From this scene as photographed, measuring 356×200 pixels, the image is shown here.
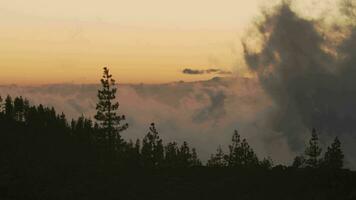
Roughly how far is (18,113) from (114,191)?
8811 cm

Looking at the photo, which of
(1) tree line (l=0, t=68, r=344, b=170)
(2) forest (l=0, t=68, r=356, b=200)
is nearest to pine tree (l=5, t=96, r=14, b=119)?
(1) tree line (l=0, t=68, r=344, b=170)

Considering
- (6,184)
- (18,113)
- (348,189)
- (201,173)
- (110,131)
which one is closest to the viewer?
(348,189)

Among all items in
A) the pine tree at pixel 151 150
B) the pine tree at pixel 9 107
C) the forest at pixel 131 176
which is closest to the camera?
the forest at pixel 131 176

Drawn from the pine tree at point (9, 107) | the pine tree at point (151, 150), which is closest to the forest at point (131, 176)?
the pine tree at point (151, 150)

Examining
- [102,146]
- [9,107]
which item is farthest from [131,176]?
[9,107]

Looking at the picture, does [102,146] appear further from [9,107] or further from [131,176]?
[9,107]

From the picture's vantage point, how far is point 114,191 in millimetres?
62250

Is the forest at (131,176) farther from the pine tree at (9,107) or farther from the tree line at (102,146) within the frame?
the pine tree at (9,107)

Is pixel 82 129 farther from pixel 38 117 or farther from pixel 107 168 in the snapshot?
pixel 107 168

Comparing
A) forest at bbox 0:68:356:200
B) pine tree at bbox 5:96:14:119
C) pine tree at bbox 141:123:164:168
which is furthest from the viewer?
pine tree at bbox 5:96:14:119

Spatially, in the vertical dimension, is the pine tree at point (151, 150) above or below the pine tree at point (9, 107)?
below

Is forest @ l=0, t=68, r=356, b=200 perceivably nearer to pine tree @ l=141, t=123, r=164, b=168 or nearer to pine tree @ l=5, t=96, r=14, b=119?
pine tree @ l=141, t=123, r=164, b=168

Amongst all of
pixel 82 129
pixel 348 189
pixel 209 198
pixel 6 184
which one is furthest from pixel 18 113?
pixel 348 189

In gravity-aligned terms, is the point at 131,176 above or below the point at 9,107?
below
